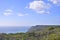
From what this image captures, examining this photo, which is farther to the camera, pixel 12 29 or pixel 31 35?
pixel 31 35

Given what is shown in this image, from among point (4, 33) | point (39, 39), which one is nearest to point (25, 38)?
point (39, 39)

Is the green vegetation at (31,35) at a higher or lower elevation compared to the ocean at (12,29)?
lower

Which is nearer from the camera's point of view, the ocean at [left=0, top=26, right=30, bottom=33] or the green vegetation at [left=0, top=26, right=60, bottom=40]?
the ocean at [left=0, top=26, right=30, bottom=33]

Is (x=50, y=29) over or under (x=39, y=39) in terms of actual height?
over

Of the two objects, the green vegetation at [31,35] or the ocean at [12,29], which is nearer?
the ocean at [12,29]

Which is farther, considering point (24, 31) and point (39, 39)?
point (24, 31)

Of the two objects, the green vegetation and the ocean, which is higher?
the ocean

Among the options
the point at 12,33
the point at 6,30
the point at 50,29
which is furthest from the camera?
the point at 50,29

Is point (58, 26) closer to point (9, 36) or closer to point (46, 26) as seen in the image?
point (46, 26)

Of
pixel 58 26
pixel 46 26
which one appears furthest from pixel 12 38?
pixel 58 26

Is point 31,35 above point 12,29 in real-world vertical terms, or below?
below

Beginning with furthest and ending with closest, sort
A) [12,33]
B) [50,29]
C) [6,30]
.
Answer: [50,29] < [12,33] < [6,30]
